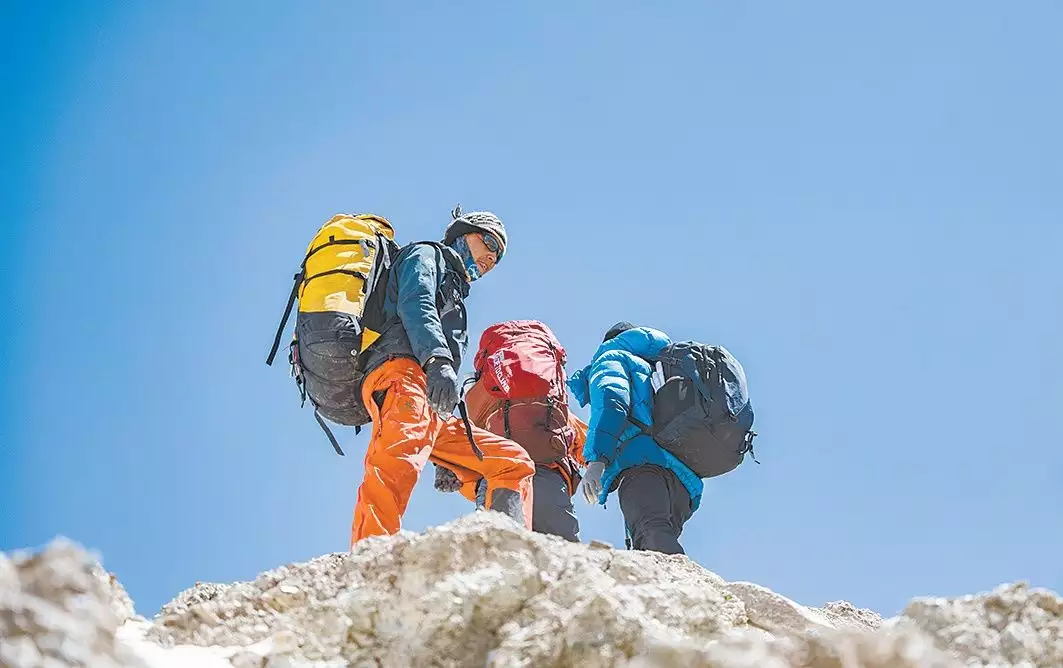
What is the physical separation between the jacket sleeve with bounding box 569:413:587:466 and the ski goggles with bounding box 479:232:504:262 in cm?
168

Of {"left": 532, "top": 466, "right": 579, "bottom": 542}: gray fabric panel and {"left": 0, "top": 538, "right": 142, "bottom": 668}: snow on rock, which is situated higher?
{"left": 532, "top": 466, "right": 579, "bottom": 542}: gray fabric panel

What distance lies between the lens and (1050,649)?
3473 millimetres

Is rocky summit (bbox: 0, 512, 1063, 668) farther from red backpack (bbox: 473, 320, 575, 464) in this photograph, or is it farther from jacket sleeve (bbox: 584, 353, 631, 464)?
red backpack (bbox: 473, 320, 575, 464)

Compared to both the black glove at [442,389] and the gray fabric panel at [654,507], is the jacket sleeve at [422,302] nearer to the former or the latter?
the black glove at [442,389]

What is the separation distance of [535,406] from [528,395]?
0.35ft

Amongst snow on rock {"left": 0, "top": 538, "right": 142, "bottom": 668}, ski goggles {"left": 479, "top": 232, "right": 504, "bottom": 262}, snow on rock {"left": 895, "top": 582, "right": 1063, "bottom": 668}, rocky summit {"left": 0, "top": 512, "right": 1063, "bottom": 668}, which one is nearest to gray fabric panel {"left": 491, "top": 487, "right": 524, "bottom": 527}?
ski goggles {"left": 479, "top": 232, "right": 504, "bottom": 262}

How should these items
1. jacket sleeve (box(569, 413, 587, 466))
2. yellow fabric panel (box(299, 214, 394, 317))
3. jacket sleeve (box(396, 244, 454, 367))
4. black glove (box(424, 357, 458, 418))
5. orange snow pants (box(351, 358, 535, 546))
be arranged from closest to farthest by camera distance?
orange snow pants (box(351, 358, 535, 546)) → black glove (box(424, 357, 458, 418)) → jacket sleeve (box(396, 244, 454, 367)) → yellow fabric panel (box(299, 214, 394, 317)) → jacket sleeve (box(569, 413, 587, 466))

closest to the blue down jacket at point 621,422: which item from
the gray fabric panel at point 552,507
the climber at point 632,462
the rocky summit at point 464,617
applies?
the climber at point 632,462

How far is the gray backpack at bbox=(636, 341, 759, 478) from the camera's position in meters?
8.16

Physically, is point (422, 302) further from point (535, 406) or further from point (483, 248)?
point (535, 406)

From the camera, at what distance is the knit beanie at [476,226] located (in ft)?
26.9

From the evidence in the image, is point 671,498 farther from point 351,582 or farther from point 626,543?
point 351,582

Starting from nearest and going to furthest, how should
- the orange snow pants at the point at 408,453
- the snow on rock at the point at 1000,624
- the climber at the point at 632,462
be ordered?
the snow on rock at the point at 1000,624 < the orange snow pants at the point at 408,453 < the climber at the point at 632,462

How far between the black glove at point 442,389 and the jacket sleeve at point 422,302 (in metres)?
0.11
